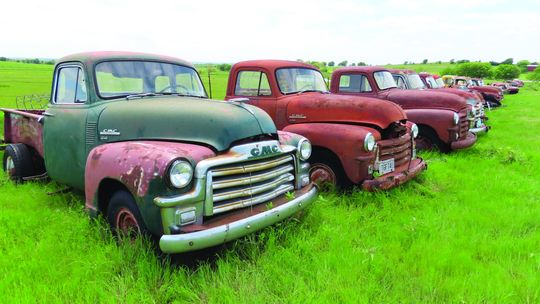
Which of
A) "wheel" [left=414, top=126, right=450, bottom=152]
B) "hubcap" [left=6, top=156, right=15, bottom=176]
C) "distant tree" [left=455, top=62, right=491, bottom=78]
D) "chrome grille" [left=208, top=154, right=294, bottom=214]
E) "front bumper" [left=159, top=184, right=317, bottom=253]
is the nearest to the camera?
"front bumper" [left=159, top=184, right=317, bottom=253]

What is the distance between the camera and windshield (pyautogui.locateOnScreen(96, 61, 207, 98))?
4.46m

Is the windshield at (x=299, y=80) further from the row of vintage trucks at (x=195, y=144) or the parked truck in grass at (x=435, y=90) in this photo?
the parked truck in grass at (x=435, y=90)

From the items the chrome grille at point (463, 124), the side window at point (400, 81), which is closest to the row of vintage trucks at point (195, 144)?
the chrome grille at point (463, 124)

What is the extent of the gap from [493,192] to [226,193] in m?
4.29

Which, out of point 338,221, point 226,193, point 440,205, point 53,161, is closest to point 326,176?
point 338,221

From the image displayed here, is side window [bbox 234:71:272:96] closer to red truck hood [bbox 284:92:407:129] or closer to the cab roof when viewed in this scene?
red truck hood [bbox 284:92:407:129]

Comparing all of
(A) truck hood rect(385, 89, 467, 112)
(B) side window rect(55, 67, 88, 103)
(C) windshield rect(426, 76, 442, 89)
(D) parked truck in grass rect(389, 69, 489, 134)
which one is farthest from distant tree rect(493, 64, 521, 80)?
(B) side window rect(55, 67, 88, 103)

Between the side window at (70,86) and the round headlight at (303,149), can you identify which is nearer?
the round headlight at (303,149)

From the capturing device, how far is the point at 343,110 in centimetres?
592

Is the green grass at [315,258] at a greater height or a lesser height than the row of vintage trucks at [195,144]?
lesser

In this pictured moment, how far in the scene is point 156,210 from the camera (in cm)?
309

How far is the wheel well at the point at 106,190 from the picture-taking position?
141 inches

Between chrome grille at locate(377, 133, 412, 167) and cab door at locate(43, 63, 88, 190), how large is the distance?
363 cm

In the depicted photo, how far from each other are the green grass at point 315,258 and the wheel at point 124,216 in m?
0.14
